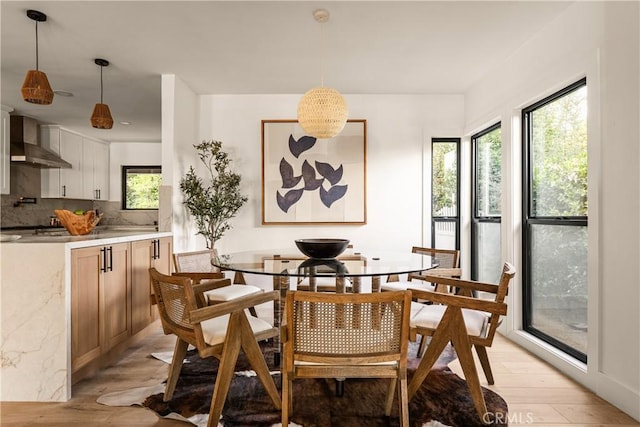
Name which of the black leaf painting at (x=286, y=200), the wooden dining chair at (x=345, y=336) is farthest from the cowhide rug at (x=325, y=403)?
the black leaf painting at (x=286, y=200)

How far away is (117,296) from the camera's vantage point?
2877 mm

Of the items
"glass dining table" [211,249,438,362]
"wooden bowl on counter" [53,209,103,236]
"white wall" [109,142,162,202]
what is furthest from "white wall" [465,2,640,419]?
"white wall" [109,142,162,202]

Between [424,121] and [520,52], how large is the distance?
58.9 inches

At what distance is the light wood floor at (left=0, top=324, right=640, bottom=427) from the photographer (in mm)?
2039

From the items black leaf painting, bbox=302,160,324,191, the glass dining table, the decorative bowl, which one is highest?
black leaf painting, bbox=302,160,324,191

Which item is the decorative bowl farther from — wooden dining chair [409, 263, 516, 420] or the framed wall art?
the framed wall art

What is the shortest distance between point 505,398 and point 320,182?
3035 millimetres

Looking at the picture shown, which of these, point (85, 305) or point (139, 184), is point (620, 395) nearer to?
point (85, 305)

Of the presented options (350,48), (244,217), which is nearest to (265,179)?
(244,217)

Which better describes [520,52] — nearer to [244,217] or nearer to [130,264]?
[244,217]

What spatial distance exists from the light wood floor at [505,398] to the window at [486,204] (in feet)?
4.52

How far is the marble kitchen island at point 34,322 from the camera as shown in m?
2.27

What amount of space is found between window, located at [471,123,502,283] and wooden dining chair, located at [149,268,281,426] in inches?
109

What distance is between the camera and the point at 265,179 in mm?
4699
